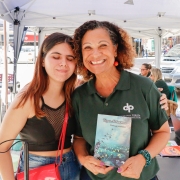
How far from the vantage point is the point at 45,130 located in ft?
4.10

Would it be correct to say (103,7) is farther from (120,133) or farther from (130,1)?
(120,133)

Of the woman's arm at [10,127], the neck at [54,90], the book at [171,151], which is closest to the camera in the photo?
the woman's arm at [10,127]

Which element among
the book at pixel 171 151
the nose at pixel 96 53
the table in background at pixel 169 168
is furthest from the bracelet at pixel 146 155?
the book at pixel 171 151

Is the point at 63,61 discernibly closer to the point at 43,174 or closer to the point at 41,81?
the point at 41,81

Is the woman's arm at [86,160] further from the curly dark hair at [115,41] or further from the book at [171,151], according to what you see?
the book at [171,151]

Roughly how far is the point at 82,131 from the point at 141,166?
356 mm

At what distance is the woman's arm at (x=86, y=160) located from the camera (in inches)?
44.5

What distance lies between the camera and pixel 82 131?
1.26 meters

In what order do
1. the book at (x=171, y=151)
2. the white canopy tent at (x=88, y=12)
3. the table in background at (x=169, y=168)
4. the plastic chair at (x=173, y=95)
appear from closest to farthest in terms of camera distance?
the table in background at (x=169, y=168), the book at (x=171, y=151), the white canopy tent at (x=88, y=12), the plastic chair at (x=173, y=95)

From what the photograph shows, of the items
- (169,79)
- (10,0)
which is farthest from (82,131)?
(169,79)

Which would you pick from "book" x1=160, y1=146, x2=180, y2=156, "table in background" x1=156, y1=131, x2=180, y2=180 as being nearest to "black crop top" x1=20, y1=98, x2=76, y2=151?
"table in background" x1=156, y1=131, x2=180, y2=180

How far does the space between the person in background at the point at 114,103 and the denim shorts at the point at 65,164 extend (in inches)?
2.5

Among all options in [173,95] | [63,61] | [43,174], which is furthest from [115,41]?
[173,95]

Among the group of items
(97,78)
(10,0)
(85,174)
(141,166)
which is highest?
(10,0)
